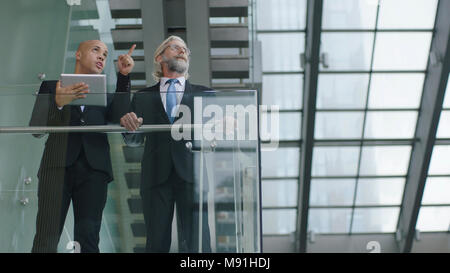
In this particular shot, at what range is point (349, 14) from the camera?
47.2 ft

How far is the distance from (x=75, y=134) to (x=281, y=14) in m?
9.41

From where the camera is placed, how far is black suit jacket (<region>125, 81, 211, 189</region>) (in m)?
5.54

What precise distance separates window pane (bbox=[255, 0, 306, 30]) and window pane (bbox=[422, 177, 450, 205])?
471 cm

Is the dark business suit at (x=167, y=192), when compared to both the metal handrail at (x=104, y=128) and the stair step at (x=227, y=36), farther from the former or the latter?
the stair step at (x=227, y=36)

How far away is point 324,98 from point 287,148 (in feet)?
4.46

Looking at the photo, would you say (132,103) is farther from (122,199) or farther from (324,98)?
(324,98)

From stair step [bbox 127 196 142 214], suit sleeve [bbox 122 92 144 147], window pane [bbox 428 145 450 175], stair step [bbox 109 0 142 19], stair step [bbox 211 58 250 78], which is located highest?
window pane [bbox 428 145 450 175]

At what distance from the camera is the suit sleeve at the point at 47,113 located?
5.77m

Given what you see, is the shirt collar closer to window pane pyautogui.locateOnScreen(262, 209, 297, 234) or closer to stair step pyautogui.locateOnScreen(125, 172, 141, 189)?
stair step pyautogui.locateOnScreen(125, 172, 141, 189)

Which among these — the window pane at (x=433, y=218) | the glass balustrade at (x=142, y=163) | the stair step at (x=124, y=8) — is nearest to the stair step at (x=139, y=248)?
the glass balustrade at (x=142, y=163)

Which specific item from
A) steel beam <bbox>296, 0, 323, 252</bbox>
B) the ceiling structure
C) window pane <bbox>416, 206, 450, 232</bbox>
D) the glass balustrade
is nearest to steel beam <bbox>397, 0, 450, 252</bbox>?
the ceiling structure

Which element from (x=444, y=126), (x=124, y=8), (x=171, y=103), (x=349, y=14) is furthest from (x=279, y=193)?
(x=171, y=103)

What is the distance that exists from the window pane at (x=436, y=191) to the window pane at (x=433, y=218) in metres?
0.18
